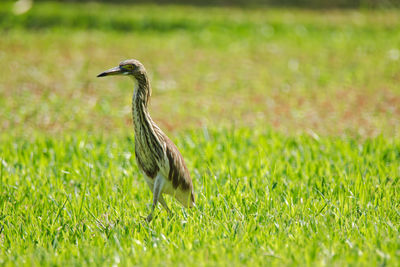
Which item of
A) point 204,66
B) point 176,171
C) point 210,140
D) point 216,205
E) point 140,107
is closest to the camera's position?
point 140,107

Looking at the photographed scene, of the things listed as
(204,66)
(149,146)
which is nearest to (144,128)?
(149,146)

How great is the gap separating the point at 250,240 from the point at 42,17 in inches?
579

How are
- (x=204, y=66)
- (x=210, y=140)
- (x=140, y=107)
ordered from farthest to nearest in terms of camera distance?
1. (x=204, y=66)
2. (x=210, y=140)
3. (x=140, y=107)

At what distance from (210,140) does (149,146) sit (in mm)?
2817

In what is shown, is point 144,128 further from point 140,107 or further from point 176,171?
point 176,171

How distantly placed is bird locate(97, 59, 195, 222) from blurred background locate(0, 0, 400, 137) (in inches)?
121

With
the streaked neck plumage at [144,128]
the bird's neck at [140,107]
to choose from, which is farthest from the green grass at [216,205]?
the bird's neck at [140,107]

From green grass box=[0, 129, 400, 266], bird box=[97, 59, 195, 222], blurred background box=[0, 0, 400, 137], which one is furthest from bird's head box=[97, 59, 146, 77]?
blurred background box=[0, 0, 400, 137]

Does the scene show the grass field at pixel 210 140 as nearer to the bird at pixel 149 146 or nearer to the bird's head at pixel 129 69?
the bird at pixel 149 146

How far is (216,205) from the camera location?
4.78 meters

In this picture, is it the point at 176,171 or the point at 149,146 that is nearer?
the point at 149,146

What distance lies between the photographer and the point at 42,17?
1695cm

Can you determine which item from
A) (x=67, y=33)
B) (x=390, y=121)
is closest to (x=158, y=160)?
(x=390, y=121)

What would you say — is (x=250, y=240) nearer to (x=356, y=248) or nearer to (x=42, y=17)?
(x=356, y=248)
